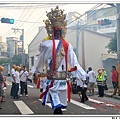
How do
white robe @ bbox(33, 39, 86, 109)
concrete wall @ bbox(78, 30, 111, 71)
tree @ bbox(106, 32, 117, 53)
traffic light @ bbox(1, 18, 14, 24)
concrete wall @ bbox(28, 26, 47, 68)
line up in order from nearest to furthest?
1. white robe @ bbox(33, 39, 86, 109)
2. traffic light @ bbox(1, 18, 14, 24)
3. concrete wall @ bbox(28, 26, 47, 68)
4. concrete wall @ bbox(78, 30, 111, 71)
5. tree @ bbox(106, 32, 117, 53)

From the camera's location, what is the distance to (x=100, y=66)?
10.4 m

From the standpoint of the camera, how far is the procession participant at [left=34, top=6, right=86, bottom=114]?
13.2ft

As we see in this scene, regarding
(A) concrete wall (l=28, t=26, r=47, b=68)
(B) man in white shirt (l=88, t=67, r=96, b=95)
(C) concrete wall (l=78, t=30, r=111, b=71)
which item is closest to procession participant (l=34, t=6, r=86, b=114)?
(A) concrete wall (l=28, t=26, r=47, b=68)

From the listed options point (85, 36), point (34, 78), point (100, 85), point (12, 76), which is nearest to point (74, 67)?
point (34, 78)

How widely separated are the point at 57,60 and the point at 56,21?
1.86 feet

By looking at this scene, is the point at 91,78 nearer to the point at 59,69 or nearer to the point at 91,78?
the point at 91,78

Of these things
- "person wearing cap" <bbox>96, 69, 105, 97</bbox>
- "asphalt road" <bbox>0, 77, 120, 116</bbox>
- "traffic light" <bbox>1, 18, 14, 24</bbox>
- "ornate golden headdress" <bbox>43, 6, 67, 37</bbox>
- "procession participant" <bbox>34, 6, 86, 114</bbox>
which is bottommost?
"asphalt road" <bbox>0, 77, 120, 116</bbox>

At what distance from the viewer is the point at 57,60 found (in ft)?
13.4

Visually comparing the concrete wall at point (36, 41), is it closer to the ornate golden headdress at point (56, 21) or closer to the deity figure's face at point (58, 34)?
the ornate golden headdress at point (56, 21)

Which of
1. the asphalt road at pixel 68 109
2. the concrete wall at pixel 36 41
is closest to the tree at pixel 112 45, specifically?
the concrete wall at pixel 36 41

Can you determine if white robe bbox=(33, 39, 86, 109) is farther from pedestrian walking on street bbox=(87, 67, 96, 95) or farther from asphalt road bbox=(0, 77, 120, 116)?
pedestrian walking on street bbox=(87, 67, 96, 95)

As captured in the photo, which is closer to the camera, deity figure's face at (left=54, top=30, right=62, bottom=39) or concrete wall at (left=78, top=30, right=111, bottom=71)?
deity figure's face at (left=54, top=30, right=62, bottom=39)

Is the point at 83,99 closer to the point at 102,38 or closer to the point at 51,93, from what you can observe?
the point at 51,93

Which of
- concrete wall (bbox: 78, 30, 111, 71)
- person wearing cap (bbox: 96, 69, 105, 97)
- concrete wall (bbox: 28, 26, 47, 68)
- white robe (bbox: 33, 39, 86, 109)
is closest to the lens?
white robe (bbox: 33, 39, 86, 109)
